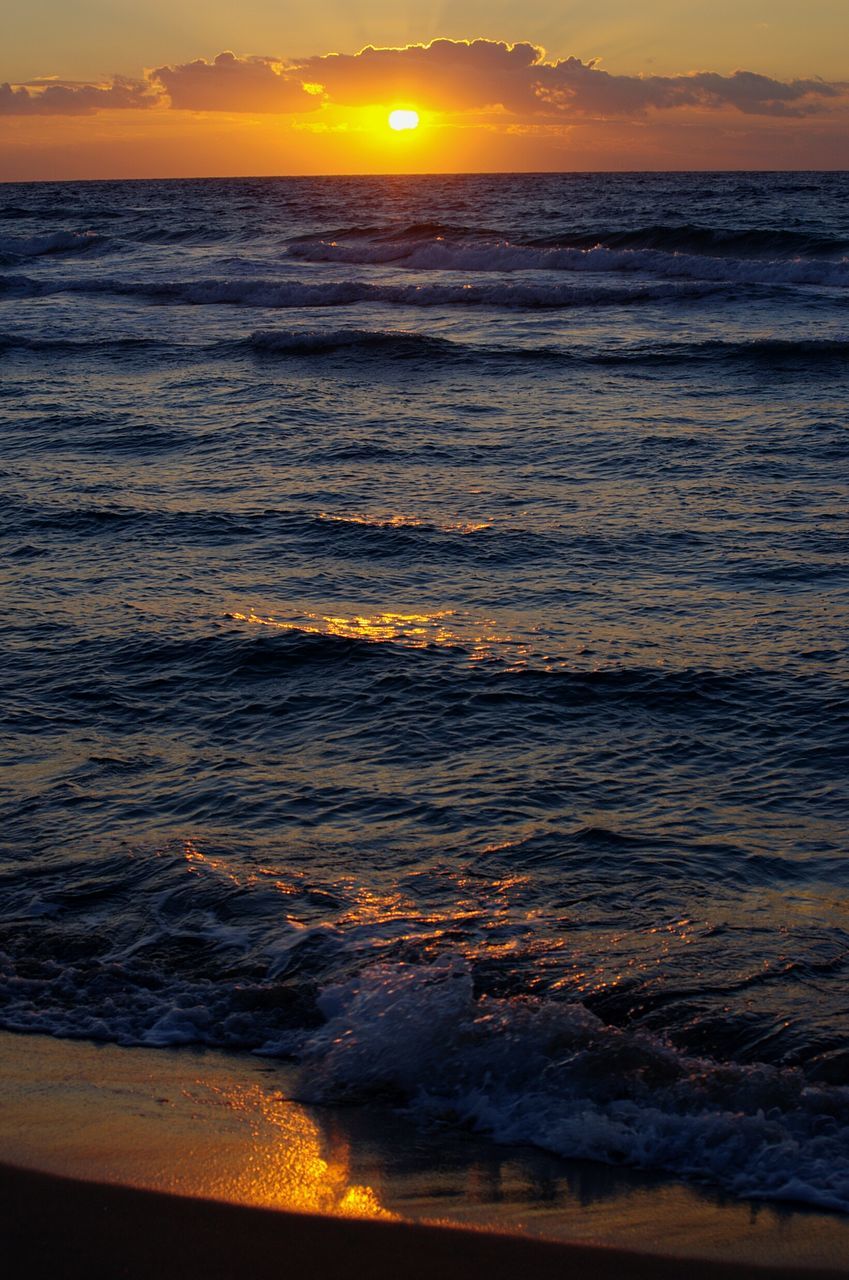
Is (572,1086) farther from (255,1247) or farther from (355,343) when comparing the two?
(355,343)

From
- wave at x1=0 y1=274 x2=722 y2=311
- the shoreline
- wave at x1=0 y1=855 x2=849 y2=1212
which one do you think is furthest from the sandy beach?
wave at x1=0 y1=274 x2=722 y2=311

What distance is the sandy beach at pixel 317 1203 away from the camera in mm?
2836

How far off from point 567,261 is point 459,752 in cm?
2583

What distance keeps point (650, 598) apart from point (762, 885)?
11.1 ft

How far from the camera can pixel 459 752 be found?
5.85 metres

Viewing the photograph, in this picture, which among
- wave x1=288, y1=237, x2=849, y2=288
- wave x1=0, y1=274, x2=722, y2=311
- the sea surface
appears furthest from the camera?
wave x1=288, y1=237, x2=849, y2=288

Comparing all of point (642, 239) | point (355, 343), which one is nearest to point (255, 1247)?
point (355, 343)

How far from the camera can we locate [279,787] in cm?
552

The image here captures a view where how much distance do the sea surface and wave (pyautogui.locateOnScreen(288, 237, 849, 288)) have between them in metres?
12.4

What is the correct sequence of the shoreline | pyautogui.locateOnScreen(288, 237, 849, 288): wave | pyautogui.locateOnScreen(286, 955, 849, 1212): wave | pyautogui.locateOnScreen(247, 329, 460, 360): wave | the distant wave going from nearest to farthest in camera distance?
the shoreline
pyautogui.locateOnScreen(286, 955, 849, 1212): wave
the distant wave
pyautogui.locateOnScreen(247, 329, 460, 360): wave
pyautogui.locateOnScreen(288, 237, 849, 288): wave

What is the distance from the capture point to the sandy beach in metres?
2.84

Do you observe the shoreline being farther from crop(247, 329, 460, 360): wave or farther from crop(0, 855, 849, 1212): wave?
crop(247, 329, 460, 360): wave

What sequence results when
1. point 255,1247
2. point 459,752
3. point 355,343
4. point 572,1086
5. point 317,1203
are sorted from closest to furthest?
point 255,1247, point 317,1203, point 572,1086, point 459,752, point 355,343

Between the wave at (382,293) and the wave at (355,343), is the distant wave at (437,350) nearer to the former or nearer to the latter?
the wave at (355,343)
